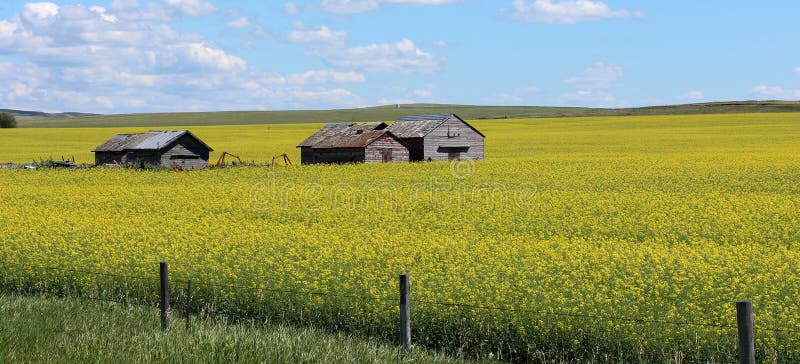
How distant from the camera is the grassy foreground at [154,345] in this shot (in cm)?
1015

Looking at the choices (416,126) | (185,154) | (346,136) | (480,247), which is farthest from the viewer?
(416,126)

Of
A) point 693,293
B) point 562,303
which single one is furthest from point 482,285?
point 693,293

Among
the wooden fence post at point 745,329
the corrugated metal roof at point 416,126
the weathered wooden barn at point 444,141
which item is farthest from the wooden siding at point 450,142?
the wooden fence post at point 745,329

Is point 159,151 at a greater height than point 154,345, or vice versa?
point 159,151

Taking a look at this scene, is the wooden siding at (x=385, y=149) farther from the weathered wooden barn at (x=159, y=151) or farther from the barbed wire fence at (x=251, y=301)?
the barbed wire fence at (x=251, y=301)

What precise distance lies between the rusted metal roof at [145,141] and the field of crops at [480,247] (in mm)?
11524

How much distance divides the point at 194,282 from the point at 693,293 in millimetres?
9256

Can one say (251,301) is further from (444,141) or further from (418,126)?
(418,126)

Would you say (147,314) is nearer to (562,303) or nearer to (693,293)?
(562,303)

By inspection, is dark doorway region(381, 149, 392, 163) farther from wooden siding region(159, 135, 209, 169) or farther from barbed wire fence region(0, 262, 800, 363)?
barbed wire fence region(0, 262, 800, 363)

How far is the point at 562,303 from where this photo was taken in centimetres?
1455

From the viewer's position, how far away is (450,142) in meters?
63.6

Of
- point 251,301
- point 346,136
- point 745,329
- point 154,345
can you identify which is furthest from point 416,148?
point 745,329

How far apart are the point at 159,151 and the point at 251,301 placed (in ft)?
143
